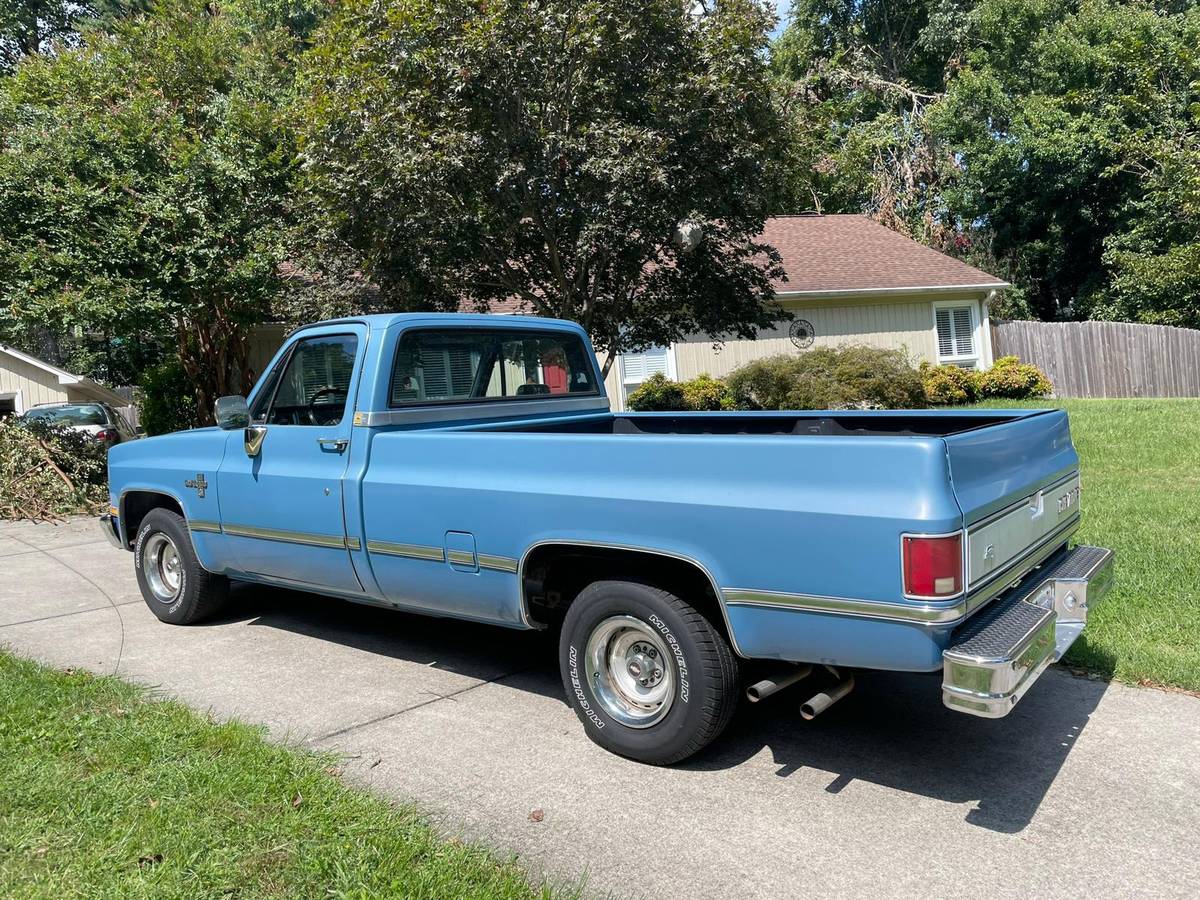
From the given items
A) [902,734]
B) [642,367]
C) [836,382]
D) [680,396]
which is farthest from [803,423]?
[642,367]

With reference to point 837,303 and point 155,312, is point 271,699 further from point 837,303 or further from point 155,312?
point 837,303

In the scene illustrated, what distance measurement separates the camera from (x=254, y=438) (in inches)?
226

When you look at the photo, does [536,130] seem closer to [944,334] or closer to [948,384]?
[948,384]

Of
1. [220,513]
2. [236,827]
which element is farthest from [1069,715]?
[220,513]

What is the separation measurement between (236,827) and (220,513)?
286cm

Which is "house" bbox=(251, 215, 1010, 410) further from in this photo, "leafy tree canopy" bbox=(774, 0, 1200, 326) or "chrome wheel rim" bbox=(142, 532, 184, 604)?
"chrome wheel rim" bbox=(142, 532, 184, 604)

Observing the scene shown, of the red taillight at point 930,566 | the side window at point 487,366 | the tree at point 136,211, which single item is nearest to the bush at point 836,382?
the tree at point 136,211

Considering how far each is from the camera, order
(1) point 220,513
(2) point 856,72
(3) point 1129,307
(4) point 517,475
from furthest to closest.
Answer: (2) point 856,72 < (3) point 1129,307 < (1) point 220,513 < (4) point 517,475

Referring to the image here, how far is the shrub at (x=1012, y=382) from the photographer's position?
20047 mm

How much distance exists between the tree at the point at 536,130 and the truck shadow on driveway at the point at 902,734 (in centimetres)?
674

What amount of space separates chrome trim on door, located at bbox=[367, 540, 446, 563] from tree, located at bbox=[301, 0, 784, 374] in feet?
22.4

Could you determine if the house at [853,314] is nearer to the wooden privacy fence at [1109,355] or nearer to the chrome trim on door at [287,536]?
the wooden privacy fence at [1109,355]

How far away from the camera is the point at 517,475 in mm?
4430

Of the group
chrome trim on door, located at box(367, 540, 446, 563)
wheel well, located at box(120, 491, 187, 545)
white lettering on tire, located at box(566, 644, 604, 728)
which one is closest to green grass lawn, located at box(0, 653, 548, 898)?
white lettering on tire, located at box(566, 644, 604, 728)
